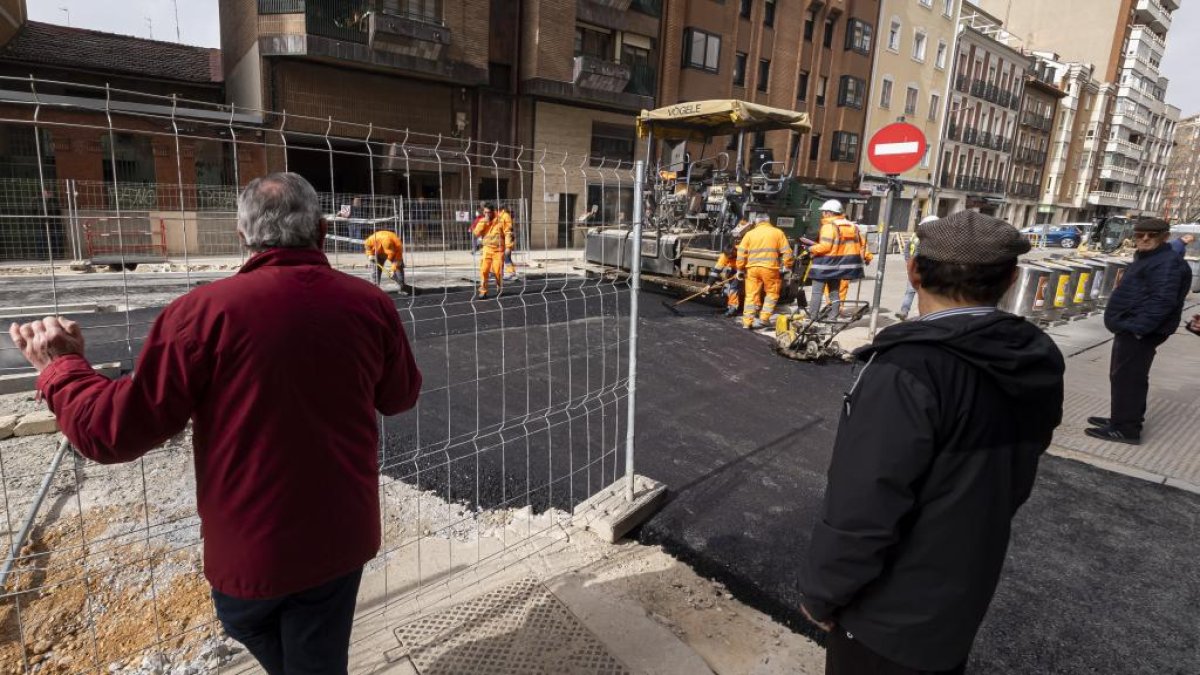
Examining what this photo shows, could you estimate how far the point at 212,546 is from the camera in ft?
5.13

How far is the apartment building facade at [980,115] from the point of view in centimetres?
3969

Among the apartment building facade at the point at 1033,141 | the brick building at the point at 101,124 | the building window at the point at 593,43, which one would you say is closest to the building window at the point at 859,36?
the building window at the point at 593,43

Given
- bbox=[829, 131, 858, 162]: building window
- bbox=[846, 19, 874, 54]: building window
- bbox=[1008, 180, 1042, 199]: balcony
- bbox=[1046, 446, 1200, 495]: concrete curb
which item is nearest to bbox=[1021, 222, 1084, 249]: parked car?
bbox=[1008, 180, 1042, 199]: balcony

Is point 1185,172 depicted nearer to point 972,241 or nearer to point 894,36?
point 894,36

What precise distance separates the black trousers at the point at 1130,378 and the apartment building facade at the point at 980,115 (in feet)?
126

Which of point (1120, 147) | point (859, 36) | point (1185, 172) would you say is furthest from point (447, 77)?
point (1185, 172)

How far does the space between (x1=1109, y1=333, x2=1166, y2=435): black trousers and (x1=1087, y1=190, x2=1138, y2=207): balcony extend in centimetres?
6685

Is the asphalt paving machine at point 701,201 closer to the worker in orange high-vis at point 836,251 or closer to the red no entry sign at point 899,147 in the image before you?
the worker in orange high-vis at point 836,251

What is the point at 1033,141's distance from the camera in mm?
49062

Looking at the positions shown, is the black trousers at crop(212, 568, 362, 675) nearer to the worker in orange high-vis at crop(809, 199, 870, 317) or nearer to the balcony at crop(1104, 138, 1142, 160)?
the worker in orange high-vis at crop(809, 199, 870, 317)

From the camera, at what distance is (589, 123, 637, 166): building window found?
922 inches

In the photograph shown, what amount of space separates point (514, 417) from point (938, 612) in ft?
12.1

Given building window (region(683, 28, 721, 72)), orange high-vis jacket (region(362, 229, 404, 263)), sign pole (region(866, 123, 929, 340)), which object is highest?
building window (region(683, 28, 721, 72))

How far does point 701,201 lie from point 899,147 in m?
4.07
